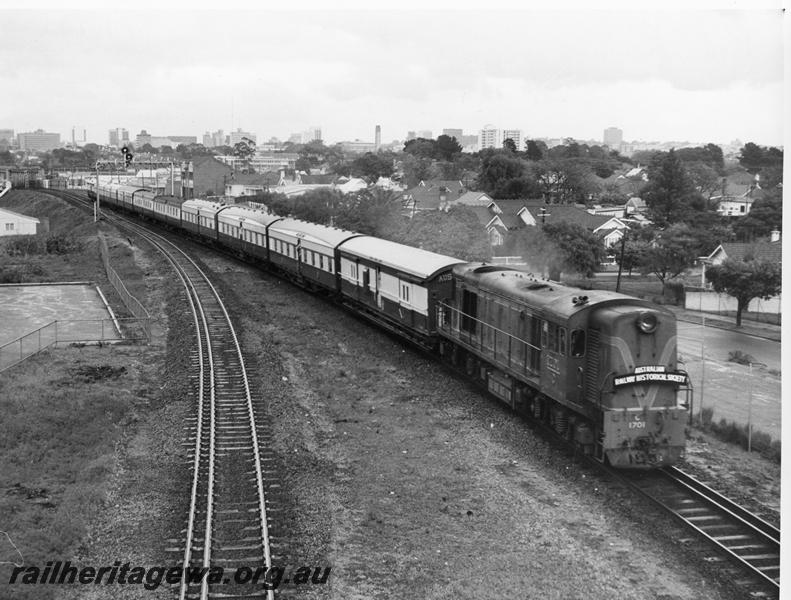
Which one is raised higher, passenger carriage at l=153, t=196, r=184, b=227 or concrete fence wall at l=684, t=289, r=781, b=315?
passenger carriage at l=153, t=196, r=184, b=227

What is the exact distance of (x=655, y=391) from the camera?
17.0 meters

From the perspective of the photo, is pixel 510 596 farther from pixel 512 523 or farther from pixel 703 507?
pixel 703 507

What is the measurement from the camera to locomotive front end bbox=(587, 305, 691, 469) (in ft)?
55.0

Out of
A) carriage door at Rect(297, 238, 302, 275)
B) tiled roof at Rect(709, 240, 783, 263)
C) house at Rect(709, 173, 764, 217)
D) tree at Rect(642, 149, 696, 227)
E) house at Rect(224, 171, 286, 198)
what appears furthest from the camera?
house at Rect(224, 171, 286, 198)

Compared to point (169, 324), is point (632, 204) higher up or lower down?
higher up

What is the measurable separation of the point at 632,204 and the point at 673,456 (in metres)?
89.1

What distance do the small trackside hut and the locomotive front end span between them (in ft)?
30.6

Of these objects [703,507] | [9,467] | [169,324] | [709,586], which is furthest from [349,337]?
[709,586]

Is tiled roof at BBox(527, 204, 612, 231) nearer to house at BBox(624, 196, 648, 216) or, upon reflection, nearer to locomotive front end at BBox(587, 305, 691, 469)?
house at BBox(624, 196, 648, 216)

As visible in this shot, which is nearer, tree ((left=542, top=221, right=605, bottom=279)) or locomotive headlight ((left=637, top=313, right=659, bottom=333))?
locomotive headlight ((left=637, top=313, right=659, bottom=333))

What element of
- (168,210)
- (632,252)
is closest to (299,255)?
(632,252)

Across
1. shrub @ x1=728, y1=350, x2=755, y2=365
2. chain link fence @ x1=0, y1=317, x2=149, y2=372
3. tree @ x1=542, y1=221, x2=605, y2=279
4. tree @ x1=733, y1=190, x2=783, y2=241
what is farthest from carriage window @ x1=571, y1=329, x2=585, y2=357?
tree @ x1=733, y1=190, x2=783, y2=241

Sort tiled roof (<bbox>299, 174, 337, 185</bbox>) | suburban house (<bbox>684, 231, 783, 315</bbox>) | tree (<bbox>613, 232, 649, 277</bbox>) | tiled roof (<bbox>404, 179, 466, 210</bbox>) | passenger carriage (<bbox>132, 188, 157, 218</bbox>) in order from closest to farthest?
suburban house (<bbox>684, 231, 783, 315</bbox>) < tree (<bbox>613, 232, 649, 277</bbox>) < passenger carriage (<bbox>132, 188, 157, 218</bbox>) < tiled roof (<bbox>404, 179, 466, 210</bbox>) < tiled roof (<bbox>299, 174, 337, 185</bbox>)

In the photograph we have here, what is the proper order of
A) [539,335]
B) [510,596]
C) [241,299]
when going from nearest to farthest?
[510,596] → [539,335] → [241,299]
